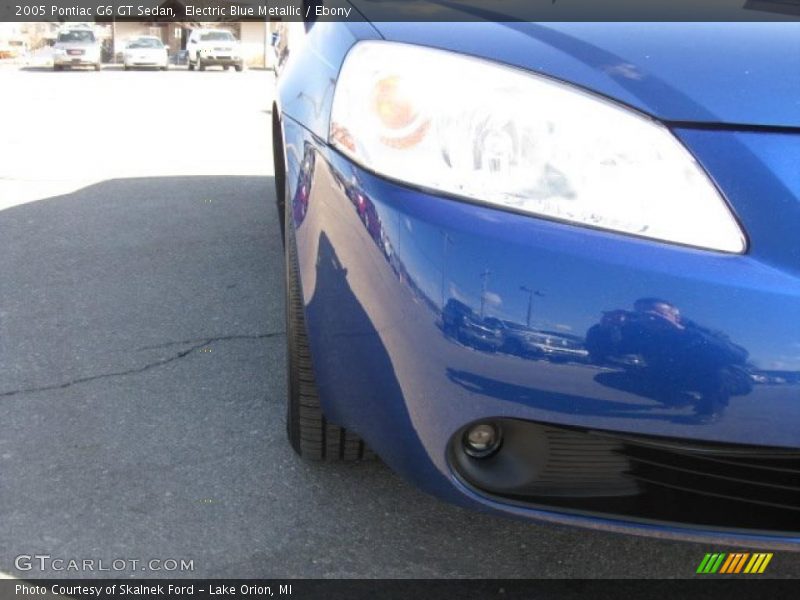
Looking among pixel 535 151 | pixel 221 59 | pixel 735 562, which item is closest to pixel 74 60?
pixel 221 59

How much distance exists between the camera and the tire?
6.50ft

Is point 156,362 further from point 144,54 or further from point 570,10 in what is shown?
point 144,54

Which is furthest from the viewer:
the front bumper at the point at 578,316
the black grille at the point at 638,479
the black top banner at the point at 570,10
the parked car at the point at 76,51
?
the parked car at the point at 76,51

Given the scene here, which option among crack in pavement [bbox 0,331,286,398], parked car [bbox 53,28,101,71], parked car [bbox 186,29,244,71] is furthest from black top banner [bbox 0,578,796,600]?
parked car [bbox 53,28,101,71]

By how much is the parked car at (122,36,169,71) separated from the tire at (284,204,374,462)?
103 ft

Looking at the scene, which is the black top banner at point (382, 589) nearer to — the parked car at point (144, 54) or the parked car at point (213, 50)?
the parked car at point (213, 50)

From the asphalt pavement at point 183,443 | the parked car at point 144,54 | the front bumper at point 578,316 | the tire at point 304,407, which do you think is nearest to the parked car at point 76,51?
the parked car at point 144,54

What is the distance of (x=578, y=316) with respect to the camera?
4.36ft

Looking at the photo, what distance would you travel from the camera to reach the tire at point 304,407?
1.98 metres

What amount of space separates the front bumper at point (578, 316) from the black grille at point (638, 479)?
0.02 meters

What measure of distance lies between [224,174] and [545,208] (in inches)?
219

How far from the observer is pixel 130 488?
2.16 metres

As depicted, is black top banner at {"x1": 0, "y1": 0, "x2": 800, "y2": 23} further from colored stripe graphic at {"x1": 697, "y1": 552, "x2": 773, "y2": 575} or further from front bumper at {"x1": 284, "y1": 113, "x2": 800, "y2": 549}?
colored stripe graphic at {"x1": 697, "y1": 552, "x2": 773, "y2": 575}

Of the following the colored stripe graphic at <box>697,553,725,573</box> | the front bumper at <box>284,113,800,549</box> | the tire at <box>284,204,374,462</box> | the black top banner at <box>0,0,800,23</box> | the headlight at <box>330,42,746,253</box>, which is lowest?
the colored stripe graphic at <box>697,553,725,573</box>
